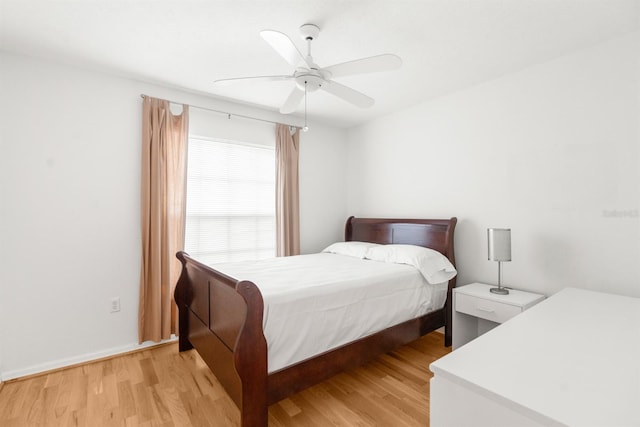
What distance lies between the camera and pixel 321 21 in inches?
77.4

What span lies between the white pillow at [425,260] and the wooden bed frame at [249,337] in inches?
5.8

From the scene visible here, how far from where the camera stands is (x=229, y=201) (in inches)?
137

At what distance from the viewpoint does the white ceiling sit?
6.05ft

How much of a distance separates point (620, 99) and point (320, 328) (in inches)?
107

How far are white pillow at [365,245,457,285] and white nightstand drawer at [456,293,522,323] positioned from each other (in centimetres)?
27

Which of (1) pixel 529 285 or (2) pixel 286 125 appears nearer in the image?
(1) pixel 529 285

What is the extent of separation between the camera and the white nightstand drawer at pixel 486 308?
2.28m

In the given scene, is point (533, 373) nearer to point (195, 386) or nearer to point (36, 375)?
point (195, 386)

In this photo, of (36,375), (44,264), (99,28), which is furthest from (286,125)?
(36,375)

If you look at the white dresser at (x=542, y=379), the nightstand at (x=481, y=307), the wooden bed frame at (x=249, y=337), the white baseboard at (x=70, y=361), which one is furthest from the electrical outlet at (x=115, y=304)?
the nightstand at (x=481, y=307)

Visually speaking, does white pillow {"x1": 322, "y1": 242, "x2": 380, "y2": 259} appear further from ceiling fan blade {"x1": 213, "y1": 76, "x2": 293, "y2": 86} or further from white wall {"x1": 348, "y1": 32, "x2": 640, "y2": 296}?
ceiling fan blade {"x1": 213, "y1": 76, "x2": 293, "y2": 86}

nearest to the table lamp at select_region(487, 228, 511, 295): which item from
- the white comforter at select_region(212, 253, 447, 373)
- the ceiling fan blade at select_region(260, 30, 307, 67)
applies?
the white comforter at select_region(212, 253, 447, 373)

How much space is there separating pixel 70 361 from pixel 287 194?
2614 millimetres

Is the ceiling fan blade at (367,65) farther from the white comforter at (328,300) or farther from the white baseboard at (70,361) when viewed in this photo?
the white baseboard at (70,361)
